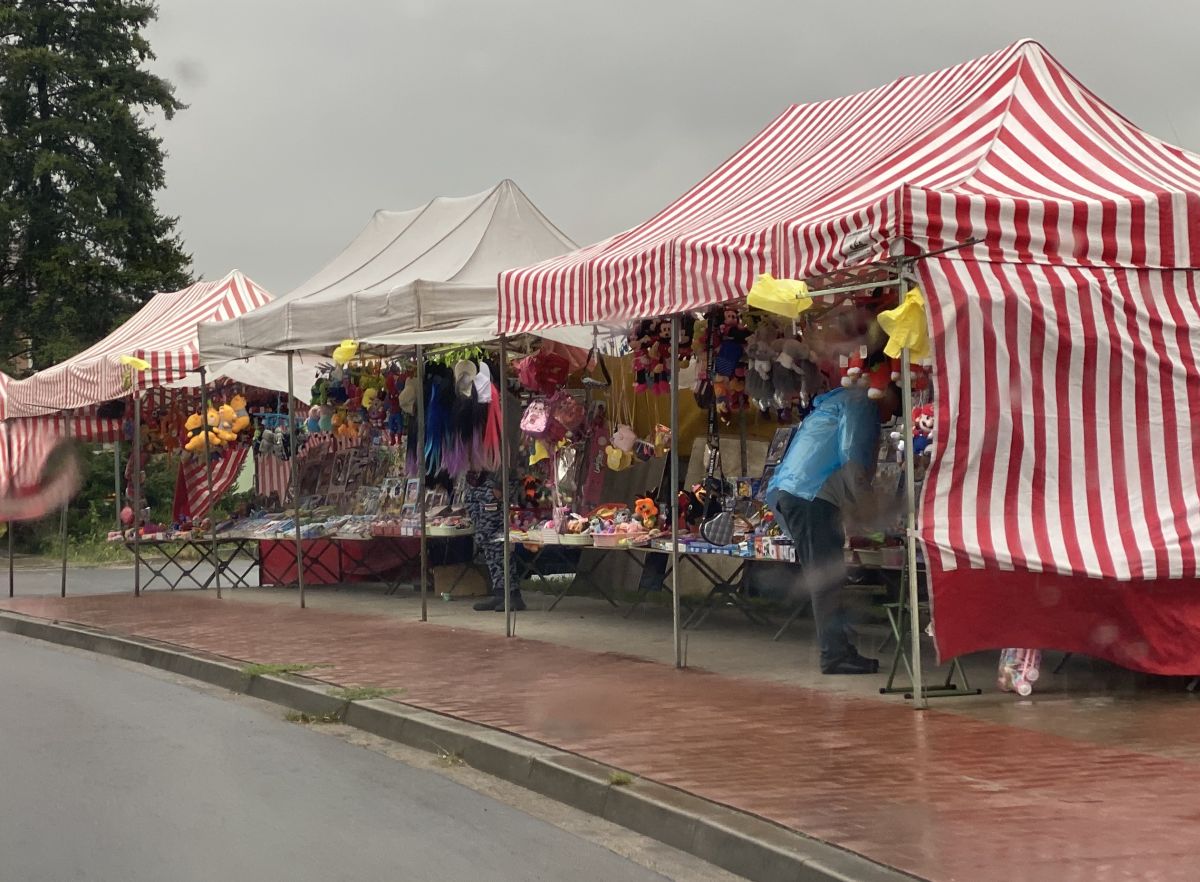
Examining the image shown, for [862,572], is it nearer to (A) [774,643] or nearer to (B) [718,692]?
(A) [774,643]

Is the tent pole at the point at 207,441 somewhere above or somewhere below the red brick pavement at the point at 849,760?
above

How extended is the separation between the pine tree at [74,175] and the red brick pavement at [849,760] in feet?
94.5

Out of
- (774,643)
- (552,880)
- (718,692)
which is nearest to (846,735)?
(718,692)

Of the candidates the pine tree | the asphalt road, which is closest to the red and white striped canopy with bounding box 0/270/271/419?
the asphalt road

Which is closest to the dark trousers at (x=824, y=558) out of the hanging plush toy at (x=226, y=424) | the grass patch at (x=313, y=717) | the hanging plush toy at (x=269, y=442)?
the grass patch at (x=313, y=717)

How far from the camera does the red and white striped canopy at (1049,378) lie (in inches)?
340

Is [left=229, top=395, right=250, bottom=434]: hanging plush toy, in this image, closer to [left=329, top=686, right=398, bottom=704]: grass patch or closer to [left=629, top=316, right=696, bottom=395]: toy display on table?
[left=629, top=316, right=696, bottom=395]: toy display on table

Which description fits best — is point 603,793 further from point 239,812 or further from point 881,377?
point 881,377

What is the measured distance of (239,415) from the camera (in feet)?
64.8

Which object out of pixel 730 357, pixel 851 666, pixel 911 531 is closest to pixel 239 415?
pixel 730 357

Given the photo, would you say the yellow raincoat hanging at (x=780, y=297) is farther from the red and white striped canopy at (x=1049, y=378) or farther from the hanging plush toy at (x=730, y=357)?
the hanging plush toy at (x=730, y=357)

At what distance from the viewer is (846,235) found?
8.90 meters

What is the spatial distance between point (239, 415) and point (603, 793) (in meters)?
13.6

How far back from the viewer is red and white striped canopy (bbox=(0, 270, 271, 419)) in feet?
59.5
